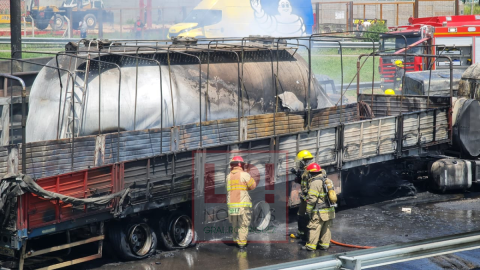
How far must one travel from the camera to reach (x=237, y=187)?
9.66m

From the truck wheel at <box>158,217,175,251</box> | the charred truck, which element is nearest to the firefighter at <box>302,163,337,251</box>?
the truck wheel at <box>158,217,175,251</box>

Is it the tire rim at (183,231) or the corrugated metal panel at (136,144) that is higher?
the corrugated metal panel at (136,144)

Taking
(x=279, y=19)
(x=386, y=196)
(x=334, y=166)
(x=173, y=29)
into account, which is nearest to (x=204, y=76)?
(x=334, y=166)

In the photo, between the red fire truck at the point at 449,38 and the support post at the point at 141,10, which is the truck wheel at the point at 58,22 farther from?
the red fire truck at the point at 449,38

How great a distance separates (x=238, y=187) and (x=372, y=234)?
260cm

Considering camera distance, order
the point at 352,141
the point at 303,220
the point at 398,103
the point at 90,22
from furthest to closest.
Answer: the point at 90,22, the point at 398,103, the point at 352,141, the point at 303,220

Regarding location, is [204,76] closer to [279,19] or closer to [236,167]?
[236,167]

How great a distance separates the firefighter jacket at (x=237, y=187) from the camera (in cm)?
965

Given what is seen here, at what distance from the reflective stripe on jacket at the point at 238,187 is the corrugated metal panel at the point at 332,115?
2.60m

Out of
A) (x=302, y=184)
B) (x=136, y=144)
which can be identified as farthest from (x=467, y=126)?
(x=136, y=144)

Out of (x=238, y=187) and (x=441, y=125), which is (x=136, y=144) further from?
(x=441, y=125)

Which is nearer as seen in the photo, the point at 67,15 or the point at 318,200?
the point at 318,200

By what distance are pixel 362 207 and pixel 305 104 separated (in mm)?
2419

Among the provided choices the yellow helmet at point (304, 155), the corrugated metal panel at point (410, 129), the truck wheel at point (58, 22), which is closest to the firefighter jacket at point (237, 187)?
the yellow helmet at point (304, 155)
